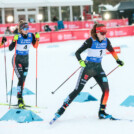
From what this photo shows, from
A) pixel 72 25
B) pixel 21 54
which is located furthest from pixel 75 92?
pixel 72 25

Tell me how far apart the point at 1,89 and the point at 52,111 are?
2963 mm

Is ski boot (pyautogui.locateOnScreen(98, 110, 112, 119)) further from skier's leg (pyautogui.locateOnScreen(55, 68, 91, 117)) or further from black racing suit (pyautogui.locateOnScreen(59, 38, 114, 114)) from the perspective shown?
skier's leg (pyautogui.locateOnScreen(55, 68, 91, 117))

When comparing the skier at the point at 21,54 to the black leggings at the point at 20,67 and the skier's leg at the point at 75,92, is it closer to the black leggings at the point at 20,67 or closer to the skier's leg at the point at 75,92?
the black leggings at the point at 20,67

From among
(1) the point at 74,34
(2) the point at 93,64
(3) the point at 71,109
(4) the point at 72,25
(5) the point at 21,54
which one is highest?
(4) the point at 72,25

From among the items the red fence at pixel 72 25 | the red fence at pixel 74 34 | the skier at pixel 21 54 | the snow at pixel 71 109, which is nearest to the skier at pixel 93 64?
the snow at pixel 71 109


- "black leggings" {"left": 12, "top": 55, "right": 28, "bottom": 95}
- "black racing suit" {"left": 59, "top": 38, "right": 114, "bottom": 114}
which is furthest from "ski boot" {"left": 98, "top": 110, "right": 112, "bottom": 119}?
"black leggings" {"left": 12, "top": 55, "right": 28, "bottom": 95}

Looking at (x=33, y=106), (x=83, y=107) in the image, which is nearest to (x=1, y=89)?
(x=33, y=106)

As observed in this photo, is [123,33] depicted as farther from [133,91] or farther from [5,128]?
[5,128]

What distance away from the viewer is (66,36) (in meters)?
27.0

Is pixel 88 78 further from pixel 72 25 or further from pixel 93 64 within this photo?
pixel 72 25

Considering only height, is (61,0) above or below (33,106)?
above

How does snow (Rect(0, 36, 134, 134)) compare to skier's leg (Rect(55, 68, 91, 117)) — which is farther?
skier's leg (Rect(55, 68, 91, 117))

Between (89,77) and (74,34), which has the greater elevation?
(74,34)

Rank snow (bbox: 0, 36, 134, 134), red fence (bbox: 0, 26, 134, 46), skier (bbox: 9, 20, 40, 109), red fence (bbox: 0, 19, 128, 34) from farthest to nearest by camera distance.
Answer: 1. red fence (bbox: 0, 19, 128, 34)
2. red fence (bbox: 0, 26, 134, 46)
3. skier (bbox: 9, 20, 40, 109)
4. snow (bbox: 0, 36, 134, 134)
